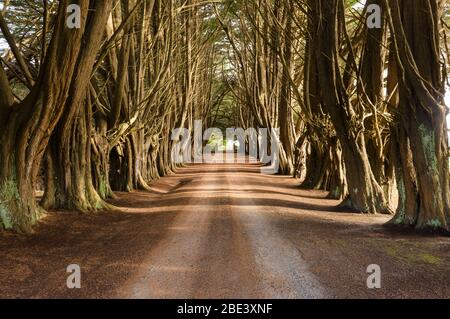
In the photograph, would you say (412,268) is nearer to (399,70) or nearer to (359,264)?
(359,264)

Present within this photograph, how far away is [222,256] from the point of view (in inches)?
253

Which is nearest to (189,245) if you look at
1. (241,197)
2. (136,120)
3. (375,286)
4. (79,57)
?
(375,286)

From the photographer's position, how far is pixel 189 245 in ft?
23.6

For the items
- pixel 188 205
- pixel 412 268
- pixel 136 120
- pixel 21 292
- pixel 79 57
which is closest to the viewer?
pixel 21 292

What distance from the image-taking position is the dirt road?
199 inches

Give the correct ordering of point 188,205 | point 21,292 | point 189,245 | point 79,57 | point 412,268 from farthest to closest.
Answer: point 188,205 < point 79,57 < point 189,245 < point 412,268 < point 21,292

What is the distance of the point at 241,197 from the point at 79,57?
254 inches

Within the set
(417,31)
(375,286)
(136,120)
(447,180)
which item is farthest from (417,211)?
(136,120)

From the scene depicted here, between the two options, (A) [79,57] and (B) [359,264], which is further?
(A) [79,57]

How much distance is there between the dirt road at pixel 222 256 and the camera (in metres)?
5.05

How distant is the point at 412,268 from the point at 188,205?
262 inches

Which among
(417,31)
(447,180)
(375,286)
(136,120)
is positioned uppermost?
(417,31)

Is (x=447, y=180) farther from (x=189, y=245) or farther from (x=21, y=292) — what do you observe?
(x=21, y=292)

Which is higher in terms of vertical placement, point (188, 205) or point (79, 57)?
point (79, 57)
